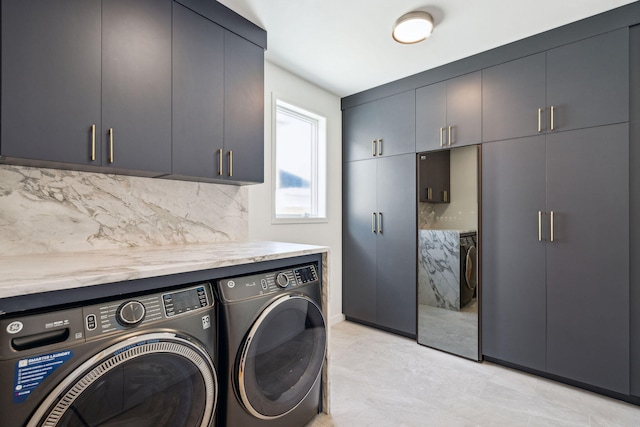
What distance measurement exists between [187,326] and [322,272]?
879 mm

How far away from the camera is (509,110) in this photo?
2438mm

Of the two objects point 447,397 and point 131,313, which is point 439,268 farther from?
point 131,313

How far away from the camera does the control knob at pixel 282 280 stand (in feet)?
5.06

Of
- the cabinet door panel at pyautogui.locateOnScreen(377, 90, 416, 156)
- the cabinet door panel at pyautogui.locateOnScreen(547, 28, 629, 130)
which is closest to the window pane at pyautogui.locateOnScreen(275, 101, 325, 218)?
the cabinet door panel at pyautogui.locateOnScreen(377, 90, 416, 156)

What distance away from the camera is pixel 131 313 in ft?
3.42

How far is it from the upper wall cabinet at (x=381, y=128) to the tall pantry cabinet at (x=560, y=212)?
67 cm

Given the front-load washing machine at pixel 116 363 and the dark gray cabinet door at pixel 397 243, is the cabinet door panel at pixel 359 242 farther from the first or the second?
the front-load washing machine at pixel 116 363

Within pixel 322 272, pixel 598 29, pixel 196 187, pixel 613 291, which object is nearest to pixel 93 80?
pixel 196 187

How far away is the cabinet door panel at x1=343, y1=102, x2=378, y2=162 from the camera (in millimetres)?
3270

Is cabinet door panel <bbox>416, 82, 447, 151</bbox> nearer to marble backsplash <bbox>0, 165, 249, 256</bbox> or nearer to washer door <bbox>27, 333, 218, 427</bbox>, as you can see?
marble backsplash <bbox>0, 165, 249, 256</bbox>

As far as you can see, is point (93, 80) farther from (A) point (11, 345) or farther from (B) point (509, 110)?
(B) point (509, 110)

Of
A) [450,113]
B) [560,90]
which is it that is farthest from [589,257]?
[450,113]

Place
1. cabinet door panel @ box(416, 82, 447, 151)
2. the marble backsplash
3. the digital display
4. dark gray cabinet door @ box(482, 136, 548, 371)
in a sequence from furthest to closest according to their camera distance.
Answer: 1. cabinet door panel @ box(416, 82, 447, 151)
2. dark gray cabinet door @ box(482, 136, 548, 371)
3. the marble backsplash
4. the digital display

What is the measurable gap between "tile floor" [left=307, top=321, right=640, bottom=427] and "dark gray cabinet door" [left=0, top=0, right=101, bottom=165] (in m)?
1.90
